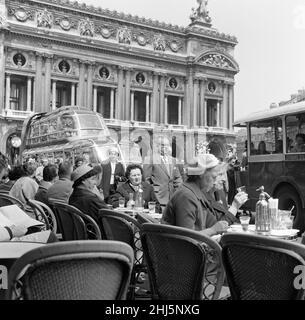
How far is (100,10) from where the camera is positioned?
3694 centimetres

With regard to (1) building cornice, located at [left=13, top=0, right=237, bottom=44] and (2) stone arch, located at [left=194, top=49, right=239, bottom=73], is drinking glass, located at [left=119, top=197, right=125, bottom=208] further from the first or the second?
(2) stone arch, located at [left=194, top=49, right=239, bottom=73]

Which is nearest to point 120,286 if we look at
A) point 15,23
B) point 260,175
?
point 260,175

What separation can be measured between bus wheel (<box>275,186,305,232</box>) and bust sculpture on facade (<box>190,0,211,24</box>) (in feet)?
112

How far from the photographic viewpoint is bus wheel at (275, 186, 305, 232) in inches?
332

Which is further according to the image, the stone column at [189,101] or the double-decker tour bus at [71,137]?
the stone column at [189,101]

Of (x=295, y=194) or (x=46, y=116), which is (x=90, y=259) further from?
(x=46, y=116)

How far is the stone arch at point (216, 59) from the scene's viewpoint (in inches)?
1633

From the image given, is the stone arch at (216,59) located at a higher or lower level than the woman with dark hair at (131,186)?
higher

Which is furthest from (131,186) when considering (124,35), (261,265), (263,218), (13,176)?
(124,35)

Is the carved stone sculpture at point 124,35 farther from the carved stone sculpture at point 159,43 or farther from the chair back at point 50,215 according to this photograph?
the chair back at point 50,215

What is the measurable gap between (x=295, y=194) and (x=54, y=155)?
42.3 feet

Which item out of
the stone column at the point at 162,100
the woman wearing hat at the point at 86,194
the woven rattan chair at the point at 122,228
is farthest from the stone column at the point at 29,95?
the woven rattan chair at the point at 122,228

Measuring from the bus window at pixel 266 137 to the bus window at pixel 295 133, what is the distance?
26cm

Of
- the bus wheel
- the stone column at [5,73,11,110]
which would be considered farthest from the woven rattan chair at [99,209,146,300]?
the stone column at [5,73,11,110]
